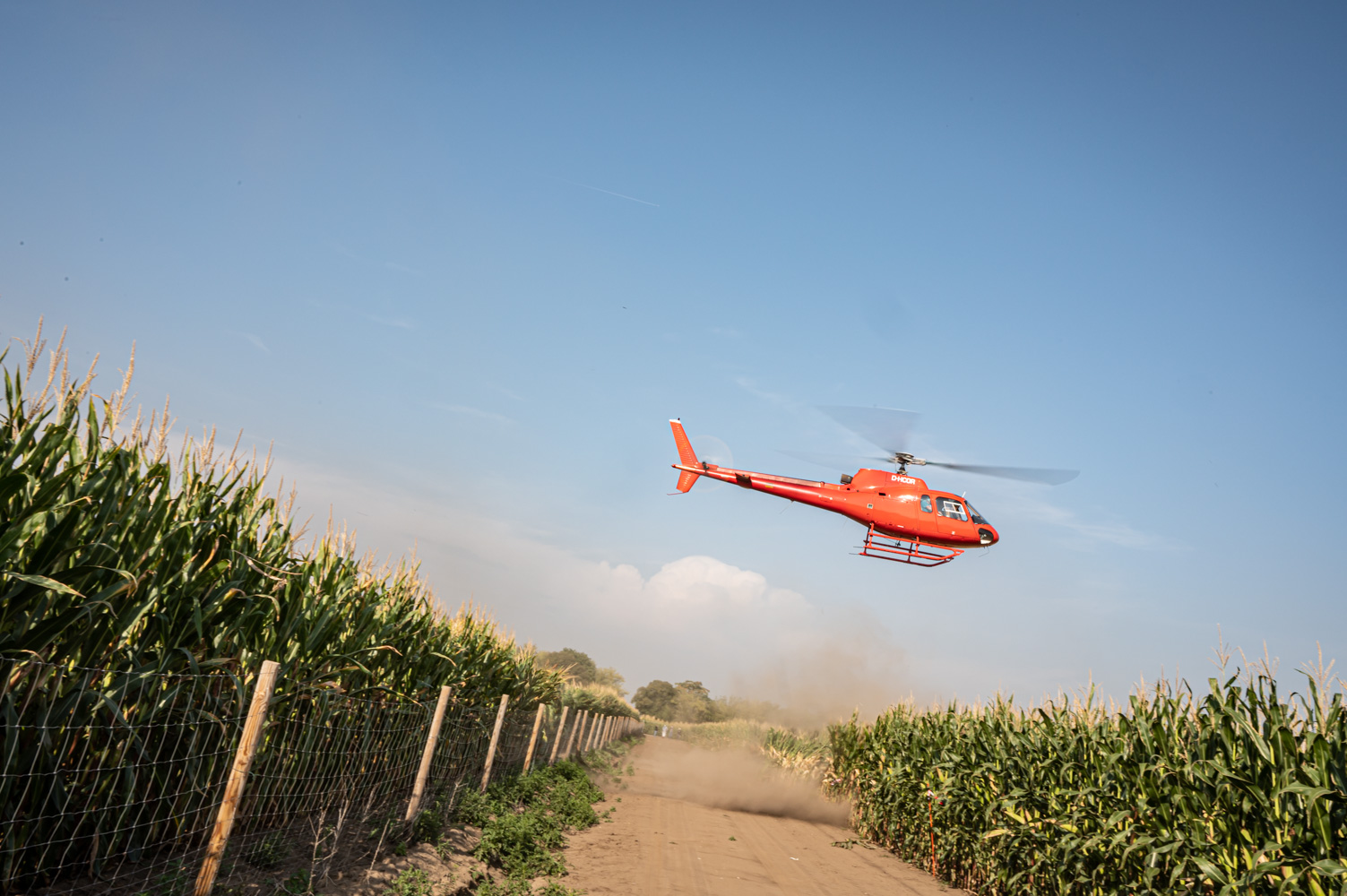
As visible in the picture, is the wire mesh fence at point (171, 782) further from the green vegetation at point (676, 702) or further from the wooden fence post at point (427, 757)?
the green vegetation at point (676, 702)

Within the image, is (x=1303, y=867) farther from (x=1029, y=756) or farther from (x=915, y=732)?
(x=915, y=732)

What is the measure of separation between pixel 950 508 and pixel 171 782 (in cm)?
1632

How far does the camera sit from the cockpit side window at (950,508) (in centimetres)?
1778

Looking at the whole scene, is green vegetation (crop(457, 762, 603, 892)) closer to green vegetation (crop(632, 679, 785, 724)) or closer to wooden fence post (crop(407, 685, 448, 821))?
wooden fence post (crop(407, 685, 448, 821))

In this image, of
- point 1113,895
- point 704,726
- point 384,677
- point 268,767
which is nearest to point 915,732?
point 1113,895

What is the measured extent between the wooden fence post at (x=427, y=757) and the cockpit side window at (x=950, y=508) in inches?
510

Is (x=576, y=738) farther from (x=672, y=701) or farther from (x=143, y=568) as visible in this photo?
(x=672, y=701)

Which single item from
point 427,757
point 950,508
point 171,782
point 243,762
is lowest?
point 427,757

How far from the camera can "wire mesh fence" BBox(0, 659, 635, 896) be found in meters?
3.62

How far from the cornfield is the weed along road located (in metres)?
4.11

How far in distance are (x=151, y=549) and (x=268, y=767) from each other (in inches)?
85.1

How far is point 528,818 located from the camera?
393 inches

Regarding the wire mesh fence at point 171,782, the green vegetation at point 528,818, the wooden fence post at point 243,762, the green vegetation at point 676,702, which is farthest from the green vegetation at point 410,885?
the green vegetation at point 676,702

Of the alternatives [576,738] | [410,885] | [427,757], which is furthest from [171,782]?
[576,738]
